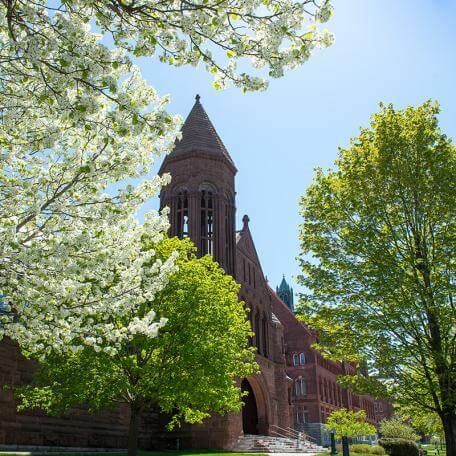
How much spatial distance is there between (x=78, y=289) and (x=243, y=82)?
16.3ft

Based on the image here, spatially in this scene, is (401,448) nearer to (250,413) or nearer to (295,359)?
(250,413)

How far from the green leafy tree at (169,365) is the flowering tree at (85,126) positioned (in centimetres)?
738

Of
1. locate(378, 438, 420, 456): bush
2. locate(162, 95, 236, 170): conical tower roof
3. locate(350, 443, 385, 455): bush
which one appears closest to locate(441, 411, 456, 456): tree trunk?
locate(378, 438, 420, 456): bush

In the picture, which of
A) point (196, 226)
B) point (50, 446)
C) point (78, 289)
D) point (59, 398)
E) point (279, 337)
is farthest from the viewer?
point (279, 337)

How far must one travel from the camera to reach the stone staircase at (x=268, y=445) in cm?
3078

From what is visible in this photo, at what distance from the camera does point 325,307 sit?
50.2 ft

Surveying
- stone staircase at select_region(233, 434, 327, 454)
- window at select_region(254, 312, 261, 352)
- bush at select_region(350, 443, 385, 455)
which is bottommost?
bush at select_region(350, 443, 385, 455)

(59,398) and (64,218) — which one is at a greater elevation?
(64,218)

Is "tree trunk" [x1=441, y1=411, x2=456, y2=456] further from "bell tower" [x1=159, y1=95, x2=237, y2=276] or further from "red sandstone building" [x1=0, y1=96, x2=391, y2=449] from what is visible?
"bell tower" [x1=159, y1=95, x2=237, y2=276]

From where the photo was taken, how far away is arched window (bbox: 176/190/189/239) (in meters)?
35.7

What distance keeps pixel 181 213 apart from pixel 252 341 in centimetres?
1177

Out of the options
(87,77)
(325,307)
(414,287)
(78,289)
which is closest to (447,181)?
(414,287)

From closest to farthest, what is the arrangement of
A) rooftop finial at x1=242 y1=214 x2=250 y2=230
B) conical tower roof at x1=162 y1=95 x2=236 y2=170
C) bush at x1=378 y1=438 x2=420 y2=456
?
bush at x1=378 y1=438 x2=420 y2=456
conical tower roof at x1=162 y1=95 x2=236 y2=170
rooftop finial at x1=242 y1=214 x2=250 y2=230

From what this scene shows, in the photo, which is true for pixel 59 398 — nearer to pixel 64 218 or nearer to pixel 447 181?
pixel 64 218
